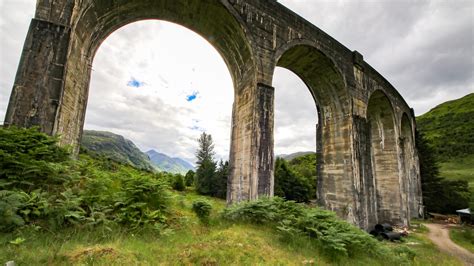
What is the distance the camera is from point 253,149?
30.1 ft

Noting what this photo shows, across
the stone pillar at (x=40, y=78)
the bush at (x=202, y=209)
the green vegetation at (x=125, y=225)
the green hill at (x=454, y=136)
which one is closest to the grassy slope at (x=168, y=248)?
the green vegetation at (x=125, y=225)

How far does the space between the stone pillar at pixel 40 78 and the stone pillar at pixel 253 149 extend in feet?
21.5

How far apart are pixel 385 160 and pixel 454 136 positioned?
62047 millimetres

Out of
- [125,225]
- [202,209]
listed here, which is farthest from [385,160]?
[125,225]

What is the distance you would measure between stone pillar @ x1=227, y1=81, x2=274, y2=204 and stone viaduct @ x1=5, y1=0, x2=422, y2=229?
42 millimetres

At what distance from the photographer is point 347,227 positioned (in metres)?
6.36

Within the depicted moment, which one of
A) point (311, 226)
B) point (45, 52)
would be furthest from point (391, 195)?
point (45, 52)

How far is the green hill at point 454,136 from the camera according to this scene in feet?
153

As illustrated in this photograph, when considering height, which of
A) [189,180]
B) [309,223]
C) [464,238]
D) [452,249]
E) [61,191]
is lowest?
[464,238]

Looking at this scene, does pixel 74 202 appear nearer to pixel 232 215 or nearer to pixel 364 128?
pixel 232 215

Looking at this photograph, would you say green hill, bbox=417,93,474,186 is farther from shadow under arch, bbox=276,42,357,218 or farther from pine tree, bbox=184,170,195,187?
pine tree, bbox=184,170,195,187

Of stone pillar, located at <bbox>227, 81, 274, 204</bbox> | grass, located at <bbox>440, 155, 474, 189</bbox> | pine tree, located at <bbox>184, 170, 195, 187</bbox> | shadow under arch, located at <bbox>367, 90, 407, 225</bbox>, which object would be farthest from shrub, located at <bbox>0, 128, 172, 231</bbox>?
grass, located at <bbox>440, 155, 474, 189</bbox>

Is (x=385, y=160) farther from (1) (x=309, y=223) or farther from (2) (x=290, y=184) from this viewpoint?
(1) (x=309, y=223)

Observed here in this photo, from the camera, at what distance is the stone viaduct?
653 cm
